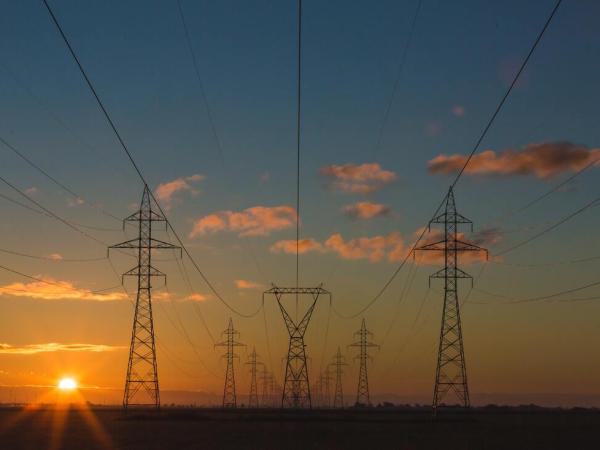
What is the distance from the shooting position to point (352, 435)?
62.4 m

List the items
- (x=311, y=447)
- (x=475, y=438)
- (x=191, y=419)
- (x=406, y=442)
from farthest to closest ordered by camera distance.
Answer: (x=191, y=419)
(x=475, y=438)
(x=406, y=442)
(x=311, y=447)

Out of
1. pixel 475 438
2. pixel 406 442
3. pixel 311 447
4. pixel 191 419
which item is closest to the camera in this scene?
pixel 311 447

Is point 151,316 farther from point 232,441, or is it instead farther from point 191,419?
point 232,441

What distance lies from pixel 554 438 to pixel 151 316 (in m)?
Result: 36.4

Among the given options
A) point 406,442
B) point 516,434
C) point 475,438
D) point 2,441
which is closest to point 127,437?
point 2,441

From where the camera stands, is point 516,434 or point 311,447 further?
point 516,434

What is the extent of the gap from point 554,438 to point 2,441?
3784 cm

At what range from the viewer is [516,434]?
65.7 meters

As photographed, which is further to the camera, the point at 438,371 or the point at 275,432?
the point at 438,371

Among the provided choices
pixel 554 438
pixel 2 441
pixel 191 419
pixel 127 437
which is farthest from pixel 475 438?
pixel 191 419

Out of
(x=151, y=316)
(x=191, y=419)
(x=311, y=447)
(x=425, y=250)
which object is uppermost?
(x=425, y=250)

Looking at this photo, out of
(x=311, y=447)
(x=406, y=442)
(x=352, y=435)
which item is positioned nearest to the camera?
(x=311, y=447)

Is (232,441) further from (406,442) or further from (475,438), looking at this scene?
(475,438)

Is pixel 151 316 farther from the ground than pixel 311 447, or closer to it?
farther from the ground
